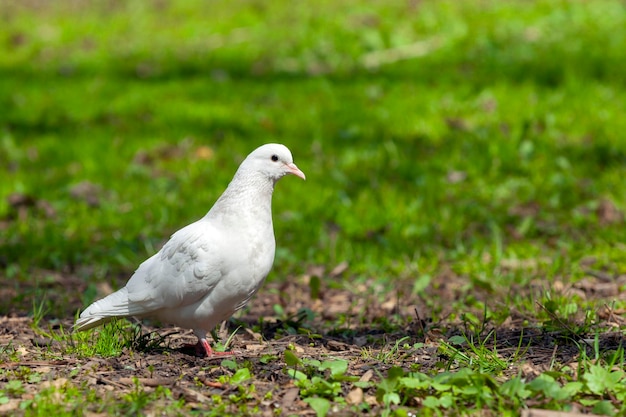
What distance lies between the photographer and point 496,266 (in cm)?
580

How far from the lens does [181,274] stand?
407 cm

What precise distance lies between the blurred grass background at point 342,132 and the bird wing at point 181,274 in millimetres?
1912

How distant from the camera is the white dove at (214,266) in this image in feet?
13.1

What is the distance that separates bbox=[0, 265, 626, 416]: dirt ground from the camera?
354cm

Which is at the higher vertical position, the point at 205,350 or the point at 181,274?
the point at 181,274

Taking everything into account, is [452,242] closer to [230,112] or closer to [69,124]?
[230,112]

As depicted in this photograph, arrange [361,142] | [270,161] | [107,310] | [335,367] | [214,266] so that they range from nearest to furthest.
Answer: [335,367] → [214,266] → [107,310] → [270,161] → [361,142]

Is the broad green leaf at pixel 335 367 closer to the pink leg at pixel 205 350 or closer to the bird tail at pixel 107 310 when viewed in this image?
the pink leg at pixel 205 350

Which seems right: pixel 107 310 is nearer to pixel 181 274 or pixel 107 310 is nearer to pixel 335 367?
pixel 181 274

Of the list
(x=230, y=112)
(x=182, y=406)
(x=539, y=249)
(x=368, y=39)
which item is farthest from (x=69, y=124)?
(x=182, y=406)

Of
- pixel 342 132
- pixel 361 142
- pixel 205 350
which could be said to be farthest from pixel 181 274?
pixel 342 132

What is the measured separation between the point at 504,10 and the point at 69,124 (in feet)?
18.3

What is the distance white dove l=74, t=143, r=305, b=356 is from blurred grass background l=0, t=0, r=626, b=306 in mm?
1876

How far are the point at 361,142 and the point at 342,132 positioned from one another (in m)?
0.26
